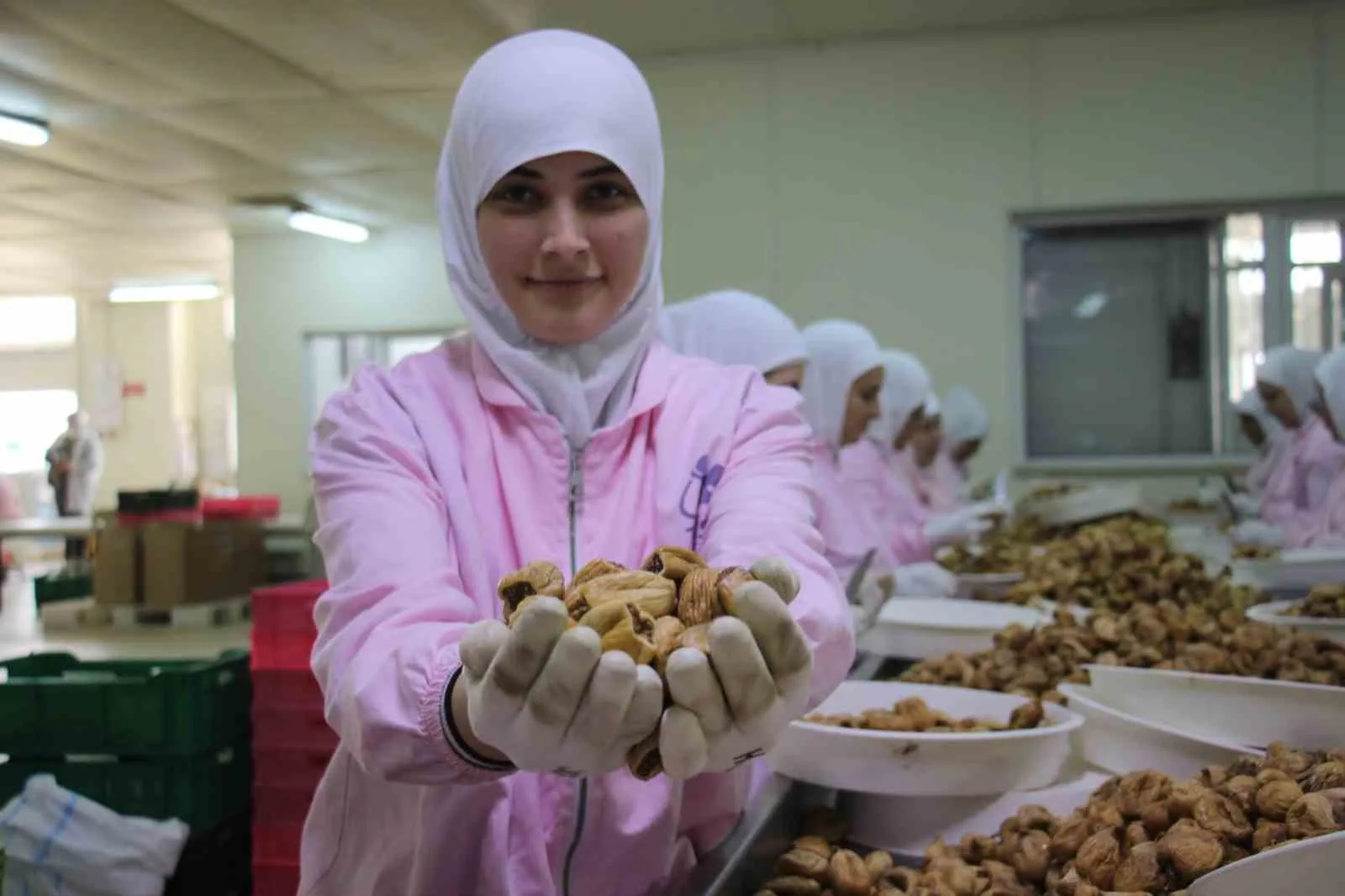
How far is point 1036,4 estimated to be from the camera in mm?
5875

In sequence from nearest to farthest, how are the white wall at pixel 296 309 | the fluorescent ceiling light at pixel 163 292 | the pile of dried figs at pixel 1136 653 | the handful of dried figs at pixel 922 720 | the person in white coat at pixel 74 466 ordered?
1. the handful of dried figs at pixel 922 720
2. the pile of dried figs at pixel 1136 653
3. the white wall at pixel 296 309
4. the person in white coat at pixel 74 466
5. the fluorescent ceiling light at pixel 163 292

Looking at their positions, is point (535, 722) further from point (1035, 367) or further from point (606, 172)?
point (1035, 367)

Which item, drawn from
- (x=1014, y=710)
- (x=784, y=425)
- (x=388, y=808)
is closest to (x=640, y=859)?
(x=388, y=808)

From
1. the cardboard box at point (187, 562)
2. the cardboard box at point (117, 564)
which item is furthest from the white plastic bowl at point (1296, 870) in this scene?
the cardboard box at point (117, 564)

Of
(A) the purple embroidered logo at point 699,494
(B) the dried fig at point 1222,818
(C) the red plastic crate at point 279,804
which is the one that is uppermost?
(A) the purple embroidered logo at point 699,494

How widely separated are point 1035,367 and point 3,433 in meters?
17.0

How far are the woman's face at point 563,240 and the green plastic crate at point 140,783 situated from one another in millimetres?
2242

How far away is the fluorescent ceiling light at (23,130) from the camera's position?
23.6 feet

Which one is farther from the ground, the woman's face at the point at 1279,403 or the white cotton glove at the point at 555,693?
the woman's face at the point at 1279,403

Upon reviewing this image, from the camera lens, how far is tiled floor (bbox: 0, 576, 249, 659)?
726 cm

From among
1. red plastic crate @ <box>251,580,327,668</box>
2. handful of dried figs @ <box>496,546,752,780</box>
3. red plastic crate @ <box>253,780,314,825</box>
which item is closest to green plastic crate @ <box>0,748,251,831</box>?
red plastic crate @ <box>253,780,314,825</box>

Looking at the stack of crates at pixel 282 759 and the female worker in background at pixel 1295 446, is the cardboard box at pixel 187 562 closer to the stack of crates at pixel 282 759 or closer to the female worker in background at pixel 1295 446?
the stack of crates at pixel 282 759

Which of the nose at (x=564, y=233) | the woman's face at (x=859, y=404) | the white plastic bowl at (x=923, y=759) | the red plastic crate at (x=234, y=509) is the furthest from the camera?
the red plastic crate at (x=234, y=509)

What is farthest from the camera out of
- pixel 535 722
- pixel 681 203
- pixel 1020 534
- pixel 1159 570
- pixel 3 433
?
pixel 3 433
